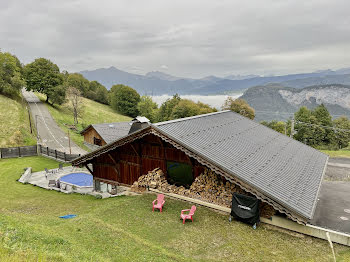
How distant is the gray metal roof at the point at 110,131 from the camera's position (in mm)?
38688

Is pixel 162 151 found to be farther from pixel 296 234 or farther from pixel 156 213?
pixel 296 234

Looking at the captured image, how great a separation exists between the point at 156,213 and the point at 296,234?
7034mm

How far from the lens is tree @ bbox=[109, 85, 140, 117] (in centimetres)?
8794

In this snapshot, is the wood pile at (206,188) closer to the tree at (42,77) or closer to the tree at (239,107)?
the tree at (239,107)

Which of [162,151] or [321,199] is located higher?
[162,151]

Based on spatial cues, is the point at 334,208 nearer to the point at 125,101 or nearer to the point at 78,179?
the point at 78,179

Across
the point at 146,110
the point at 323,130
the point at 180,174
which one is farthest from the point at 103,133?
the point at 323,130

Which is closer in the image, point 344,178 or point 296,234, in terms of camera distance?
point 296,234

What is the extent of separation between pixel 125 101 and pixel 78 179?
2405 inches

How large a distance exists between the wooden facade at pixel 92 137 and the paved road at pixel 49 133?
2279 mm

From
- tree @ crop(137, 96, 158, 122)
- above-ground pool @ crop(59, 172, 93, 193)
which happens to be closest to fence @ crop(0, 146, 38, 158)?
above-ground pool @ crop(59, 172, 93, 193)

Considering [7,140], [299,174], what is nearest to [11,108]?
[7,140]

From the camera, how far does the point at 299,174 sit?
13.8 m

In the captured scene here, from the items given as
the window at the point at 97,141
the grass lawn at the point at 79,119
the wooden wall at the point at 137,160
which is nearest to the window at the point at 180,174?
the wooden wall at the point at 137,160
